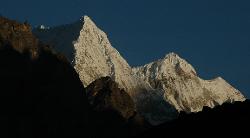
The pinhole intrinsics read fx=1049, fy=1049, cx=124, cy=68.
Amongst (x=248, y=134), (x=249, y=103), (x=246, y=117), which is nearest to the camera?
(x=248, y=134)

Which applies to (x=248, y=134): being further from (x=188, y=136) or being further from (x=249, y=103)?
(x=249, y=103)

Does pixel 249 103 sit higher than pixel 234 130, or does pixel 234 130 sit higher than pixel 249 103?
pixel 249 103

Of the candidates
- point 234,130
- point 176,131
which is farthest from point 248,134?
point 176,131

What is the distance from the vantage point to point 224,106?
150 m

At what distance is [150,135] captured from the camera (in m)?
143

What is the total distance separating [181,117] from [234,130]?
18665 mm

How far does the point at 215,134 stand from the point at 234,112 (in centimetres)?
1096

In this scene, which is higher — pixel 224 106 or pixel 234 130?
pixel 224 106

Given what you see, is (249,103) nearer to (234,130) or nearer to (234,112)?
(234,112)

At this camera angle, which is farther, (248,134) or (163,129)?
(163,129)

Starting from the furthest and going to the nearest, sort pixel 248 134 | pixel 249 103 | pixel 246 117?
pixel 249 103, pixel 246 117, pixel 248 134

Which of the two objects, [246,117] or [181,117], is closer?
[246,117]

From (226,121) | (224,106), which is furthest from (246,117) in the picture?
(224,106)

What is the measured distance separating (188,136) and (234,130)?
6847 mm
